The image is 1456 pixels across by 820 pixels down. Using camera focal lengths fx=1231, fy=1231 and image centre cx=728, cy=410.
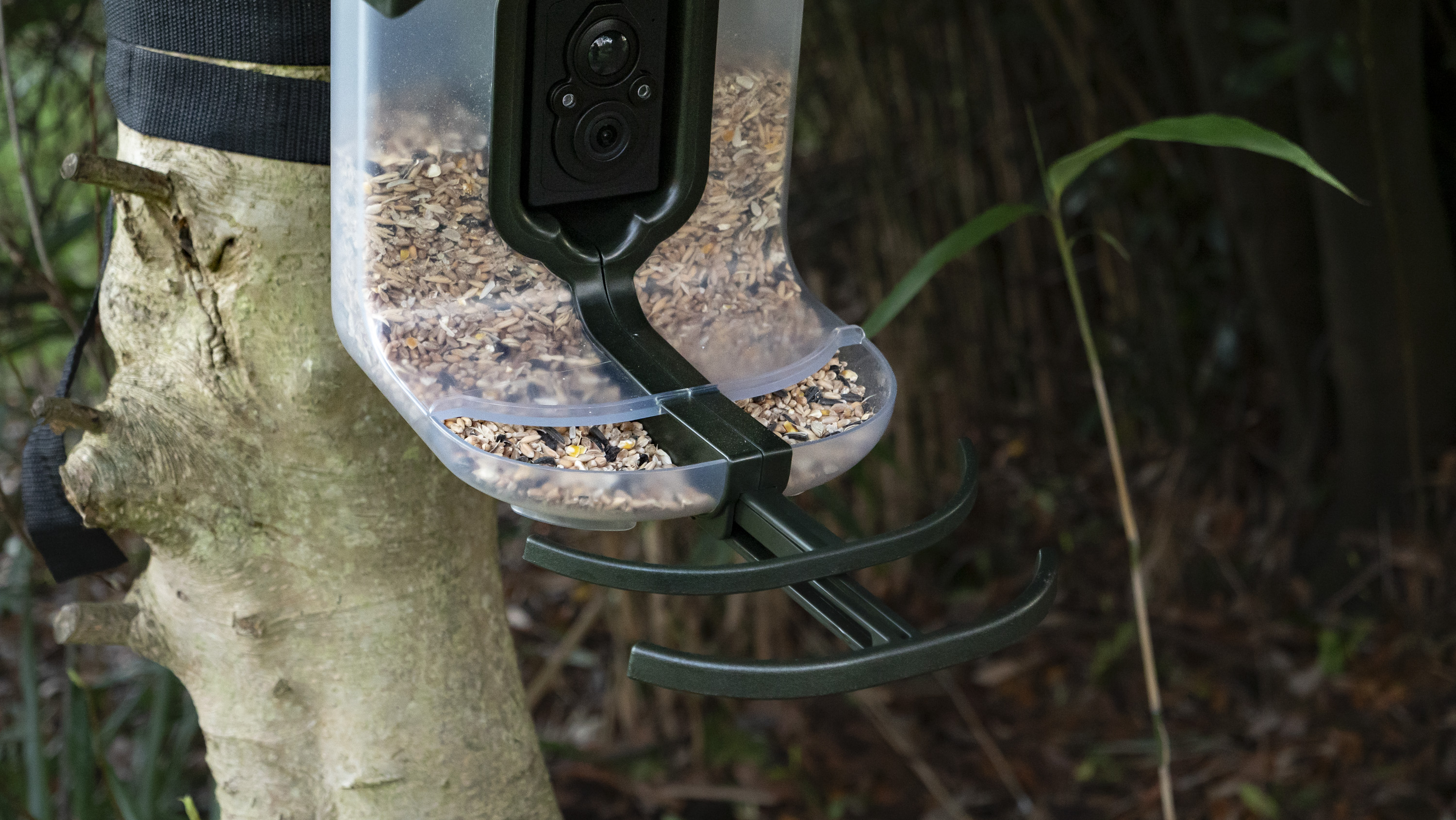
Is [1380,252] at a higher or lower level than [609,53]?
lower

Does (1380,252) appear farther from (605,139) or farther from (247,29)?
(247,29)

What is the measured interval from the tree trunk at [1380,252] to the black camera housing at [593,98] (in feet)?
3.83

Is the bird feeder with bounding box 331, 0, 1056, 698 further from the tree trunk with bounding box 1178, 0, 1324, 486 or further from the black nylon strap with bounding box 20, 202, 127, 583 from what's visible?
the tree trunk with bounding box 1178, 0, 1324, 486

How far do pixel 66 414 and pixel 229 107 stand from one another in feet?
0.59

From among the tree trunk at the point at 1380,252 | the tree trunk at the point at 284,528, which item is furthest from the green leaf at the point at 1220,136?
the tree trunk at the point at 1380,252

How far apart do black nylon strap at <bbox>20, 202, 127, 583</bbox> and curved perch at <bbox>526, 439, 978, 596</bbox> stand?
1.21 ft

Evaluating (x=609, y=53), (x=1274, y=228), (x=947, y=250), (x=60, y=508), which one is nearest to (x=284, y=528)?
(x=60, y=508)

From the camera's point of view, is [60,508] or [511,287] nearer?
[511,287]

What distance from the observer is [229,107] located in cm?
62

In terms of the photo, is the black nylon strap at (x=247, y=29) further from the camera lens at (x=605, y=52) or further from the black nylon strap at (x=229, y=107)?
the camera lens at (x=605, y=52)

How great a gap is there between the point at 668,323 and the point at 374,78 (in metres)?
0.18

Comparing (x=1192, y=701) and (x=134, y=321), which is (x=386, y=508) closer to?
(x=134, y=321)

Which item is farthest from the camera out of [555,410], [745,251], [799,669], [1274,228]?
[1274,228]

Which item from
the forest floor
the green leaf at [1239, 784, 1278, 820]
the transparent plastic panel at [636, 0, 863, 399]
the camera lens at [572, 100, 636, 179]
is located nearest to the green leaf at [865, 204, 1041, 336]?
the transparent plastic panel at [636, 0, 863, 399]
